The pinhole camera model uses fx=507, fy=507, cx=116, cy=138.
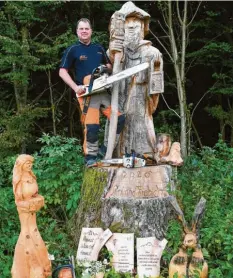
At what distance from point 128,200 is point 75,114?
603 centimetres

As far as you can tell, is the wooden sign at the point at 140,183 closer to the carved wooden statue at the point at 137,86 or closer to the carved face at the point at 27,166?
the carved wooden statue at the point at 137,86

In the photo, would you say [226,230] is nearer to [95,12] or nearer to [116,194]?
[116,194]

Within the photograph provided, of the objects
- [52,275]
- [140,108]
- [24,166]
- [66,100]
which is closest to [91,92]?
[140,108]

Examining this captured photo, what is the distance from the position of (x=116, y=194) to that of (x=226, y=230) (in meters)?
1.14

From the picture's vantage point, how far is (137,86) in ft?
17.6

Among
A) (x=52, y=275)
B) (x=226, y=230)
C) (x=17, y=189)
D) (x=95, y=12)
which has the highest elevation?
(x=95, y=12)

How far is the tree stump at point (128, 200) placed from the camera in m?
4.60

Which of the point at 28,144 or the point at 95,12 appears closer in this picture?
the point at 28,144

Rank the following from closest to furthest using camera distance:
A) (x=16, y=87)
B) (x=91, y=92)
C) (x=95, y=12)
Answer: (x=91, y=92)
(x=16, y=87)
(x=95, y=12)

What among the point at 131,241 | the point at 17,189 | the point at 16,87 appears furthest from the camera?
the point at 16,87

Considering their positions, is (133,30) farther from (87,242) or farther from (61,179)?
(87,242)

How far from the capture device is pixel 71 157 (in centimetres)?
605

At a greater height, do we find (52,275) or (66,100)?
(66,100)

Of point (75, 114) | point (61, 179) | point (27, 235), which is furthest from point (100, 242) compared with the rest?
point (75, 114)
